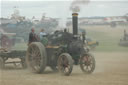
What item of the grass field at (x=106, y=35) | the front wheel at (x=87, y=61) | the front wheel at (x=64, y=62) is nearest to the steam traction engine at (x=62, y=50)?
the front wheel at (x=87, y=61)

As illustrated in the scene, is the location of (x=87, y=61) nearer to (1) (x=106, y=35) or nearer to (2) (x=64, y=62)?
(2) (x=64, y=62)

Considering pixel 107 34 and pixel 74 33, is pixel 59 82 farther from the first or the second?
pixel 107 34

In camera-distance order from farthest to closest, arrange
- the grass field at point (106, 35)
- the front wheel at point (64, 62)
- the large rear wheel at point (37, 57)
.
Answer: the grass field at point (106, 35) < the large rear wheel at point (37, 57) < the front wheel at point (64, 62)

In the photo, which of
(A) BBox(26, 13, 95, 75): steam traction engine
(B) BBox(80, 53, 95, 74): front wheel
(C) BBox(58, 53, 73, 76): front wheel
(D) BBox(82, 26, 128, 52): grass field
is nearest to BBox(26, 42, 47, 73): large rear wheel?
(A) BBox(26, 13, 95, 75): steam traction engine

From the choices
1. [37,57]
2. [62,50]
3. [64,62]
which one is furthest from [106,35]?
[64,62]

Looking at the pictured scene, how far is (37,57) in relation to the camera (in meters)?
9.04

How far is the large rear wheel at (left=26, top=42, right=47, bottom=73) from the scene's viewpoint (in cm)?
867

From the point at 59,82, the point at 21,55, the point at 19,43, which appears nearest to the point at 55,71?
the point at 21,55

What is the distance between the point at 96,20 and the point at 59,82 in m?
14.8

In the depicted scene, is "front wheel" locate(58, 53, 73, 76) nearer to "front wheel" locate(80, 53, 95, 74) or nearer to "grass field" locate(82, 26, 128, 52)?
"front wheel" locate(80, 53, 95, 74)

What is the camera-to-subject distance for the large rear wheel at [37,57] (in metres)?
8.67

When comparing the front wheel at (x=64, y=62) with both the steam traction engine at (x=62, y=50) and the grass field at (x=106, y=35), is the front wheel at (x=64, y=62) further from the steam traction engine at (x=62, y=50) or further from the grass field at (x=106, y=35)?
the grass field at (x=106, y=35)

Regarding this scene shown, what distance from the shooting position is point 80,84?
21.9 ft

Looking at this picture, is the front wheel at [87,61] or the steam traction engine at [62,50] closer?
the front wheel at [87,61]
